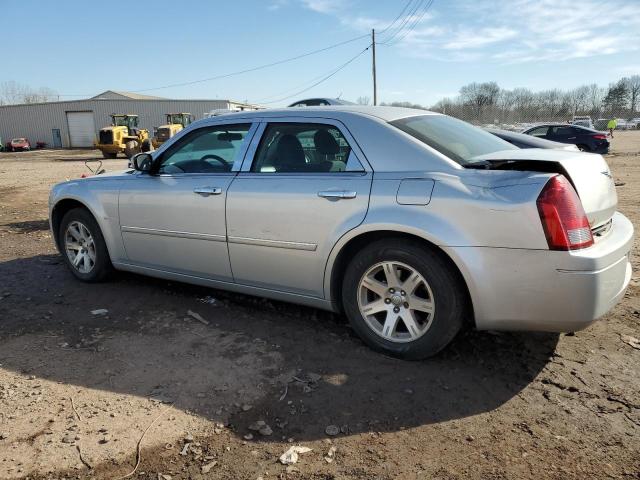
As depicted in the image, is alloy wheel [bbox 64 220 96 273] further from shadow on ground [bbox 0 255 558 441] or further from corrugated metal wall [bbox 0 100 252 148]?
corrugated metal wall [bbox 0 100 252 148]

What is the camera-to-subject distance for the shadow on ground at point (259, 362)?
2742 mm

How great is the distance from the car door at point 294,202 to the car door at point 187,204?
0.16m

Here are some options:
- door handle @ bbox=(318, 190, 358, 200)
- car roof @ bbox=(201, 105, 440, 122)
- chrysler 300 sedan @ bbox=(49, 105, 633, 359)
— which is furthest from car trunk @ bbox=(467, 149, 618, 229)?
door handle @ bbox=(318, 190, 358, 200)

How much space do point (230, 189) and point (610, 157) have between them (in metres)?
22.4

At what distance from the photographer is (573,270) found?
2.64 m

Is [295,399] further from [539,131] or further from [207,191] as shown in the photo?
[539,131]

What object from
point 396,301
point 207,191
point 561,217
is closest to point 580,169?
point 561,217

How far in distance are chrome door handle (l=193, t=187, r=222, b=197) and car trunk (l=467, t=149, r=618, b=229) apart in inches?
74.7

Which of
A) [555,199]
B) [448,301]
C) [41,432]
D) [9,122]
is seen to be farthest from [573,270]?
[9,122]

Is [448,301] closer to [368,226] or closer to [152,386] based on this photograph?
[368,226]

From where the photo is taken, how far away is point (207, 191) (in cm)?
388

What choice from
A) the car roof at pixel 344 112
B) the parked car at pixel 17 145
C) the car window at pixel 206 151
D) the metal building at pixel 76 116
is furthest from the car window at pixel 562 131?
the parked car at pixel 17 145

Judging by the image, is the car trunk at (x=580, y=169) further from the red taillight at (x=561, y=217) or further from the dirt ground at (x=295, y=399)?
the dirt ground at (x=295, y=399)

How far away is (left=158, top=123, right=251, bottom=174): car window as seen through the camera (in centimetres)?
397
